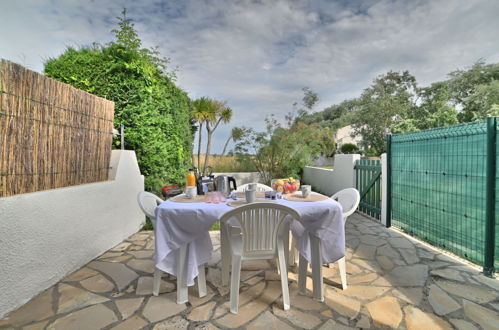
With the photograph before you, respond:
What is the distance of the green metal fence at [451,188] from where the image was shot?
2.37m

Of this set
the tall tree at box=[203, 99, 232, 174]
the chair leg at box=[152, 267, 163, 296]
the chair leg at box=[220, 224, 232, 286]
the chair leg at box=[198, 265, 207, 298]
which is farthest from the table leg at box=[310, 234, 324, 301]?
the tall tree at box=[203, 99, 232, 174]

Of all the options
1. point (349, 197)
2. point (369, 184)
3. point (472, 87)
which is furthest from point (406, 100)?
point (349, 197)

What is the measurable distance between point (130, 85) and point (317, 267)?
396cm

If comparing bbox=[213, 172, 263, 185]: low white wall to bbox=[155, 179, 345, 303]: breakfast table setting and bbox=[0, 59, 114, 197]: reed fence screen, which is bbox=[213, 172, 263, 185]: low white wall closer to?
bbox=[0, 59, 114, 197]: reed fence screen

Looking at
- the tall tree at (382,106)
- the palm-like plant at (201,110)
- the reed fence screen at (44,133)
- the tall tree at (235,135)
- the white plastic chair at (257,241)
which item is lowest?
the white plastic chair at (257,241)

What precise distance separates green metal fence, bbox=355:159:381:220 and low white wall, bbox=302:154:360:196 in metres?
0.16

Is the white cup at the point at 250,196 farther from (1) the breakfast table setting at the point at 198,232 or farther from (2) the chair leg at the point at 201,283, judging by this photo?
(2) the chair leg at the point at 201,283

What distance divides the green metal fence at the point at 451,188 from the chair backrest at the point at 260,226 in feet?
7.53

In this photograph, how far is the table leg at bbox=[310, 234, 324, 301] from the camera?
1928mm

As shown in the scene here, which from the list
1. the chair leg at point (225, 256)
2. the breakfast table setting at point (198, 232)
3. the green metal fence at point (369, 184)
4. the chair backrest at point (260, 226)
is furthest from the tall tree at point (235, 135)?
the chair backrest at point (260, 226)

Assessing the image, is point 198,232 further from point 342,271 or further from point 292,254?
point 342,271

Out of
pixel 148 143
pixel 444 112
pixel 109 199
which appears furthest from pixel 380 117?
pixel 109 199

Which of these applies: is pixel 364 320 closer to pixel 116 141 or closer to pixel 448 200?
pixel 448 200

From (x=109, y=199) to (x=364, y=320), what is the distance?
3.23 meters
